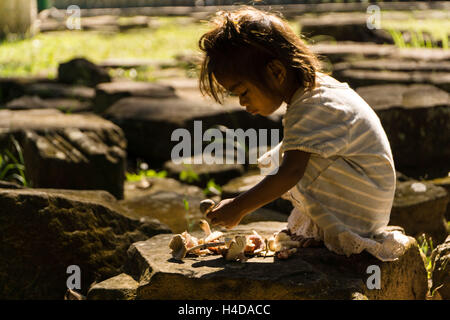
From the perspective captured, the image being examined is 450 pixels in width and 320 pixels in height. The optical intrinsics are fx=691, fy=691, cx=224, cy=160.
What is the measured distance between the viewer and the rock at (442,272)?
266cm

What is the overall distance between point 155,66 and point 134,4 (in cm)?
684

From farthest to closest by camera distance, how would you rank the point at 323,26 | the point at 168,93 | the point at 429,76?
the point at 323,26, the point at 168,93, the point at 429,76

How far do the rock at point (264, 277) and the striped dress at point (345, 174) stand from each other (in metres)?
0.07

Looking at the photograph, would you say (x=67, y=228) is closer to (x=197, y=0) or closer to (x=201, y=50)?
(x=201, y=50)

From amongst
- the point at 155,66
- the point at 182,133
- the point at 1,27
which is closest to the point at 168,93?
the point at 182,133

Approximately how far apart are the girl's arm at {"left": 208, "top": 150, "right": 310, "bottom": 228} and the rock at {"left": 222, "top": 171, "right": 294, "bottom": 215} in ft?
3.43

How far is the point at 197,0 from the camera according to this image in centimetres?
1462

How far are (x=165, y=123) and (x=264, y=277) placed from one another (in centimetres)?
304

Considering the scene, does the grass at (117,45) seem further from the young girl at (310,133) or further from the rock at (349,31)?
the young girl at (310,133)

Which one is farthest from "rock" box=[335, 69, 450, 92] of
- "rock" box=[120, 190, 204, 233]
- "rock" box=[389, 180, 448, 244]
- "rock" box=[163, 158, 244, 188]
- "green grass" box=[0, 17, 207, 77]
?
"green grass" box=[0, 17, 207, 77]

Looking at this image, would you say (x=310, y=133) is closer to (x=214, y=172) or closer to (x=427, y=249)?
(x=427, y=249)

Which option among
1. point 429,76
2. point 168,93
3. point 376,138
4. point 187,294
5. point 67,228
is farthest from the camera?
point 168,93

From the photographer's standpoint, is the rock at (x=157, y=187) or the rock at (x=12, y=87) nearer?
the rock at (x=157, y=187)

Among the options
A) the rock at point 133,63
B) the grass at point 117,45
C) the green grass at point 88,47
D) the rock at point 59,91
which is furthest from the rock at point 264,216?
the rock at point 133,63
